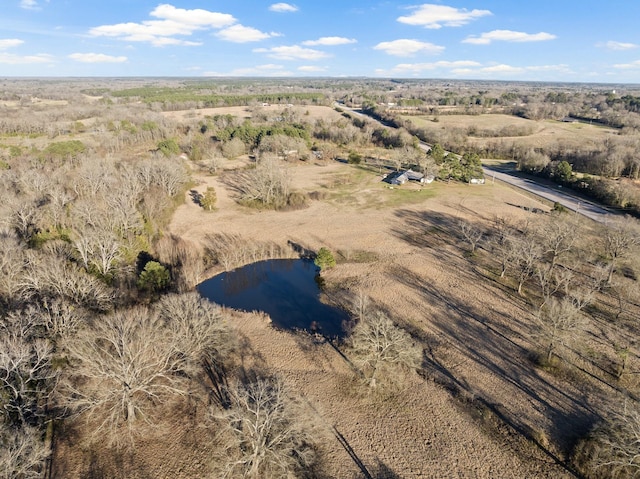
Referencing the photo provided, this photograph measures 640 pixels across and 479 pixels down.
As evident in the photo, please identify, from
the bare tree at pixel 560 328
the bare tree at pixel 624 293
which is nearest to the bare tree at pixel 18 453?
the bare tree at pixel 560 328

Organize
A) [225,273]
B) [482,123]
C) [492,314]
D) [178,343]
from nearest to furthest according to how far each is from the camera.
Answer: [178,343]
[492,314]
[225,273]
[482,123]

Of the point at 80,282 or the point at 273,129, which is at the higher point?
the point at 273,129

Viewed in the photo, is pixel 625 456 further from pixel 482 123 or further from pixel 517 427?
pixel 482 123

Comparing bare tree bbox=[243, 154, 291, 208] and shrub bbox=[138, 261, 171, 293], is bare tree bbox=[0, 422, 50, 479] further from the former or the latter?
bare tree bbox=[243, 154, 291, 208]

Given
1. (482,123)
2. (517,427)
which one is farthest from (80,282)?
(482,123)

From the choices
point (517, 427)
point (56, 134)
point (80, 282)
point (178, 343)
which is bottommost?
A: point (517, 427)

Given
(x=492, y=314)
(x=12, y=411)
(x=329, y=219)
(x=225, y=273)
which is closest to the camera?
(x=12, y=411)

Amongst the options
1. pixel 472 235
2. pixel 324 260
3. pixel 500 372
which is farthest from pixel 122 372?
pixel 472 235
